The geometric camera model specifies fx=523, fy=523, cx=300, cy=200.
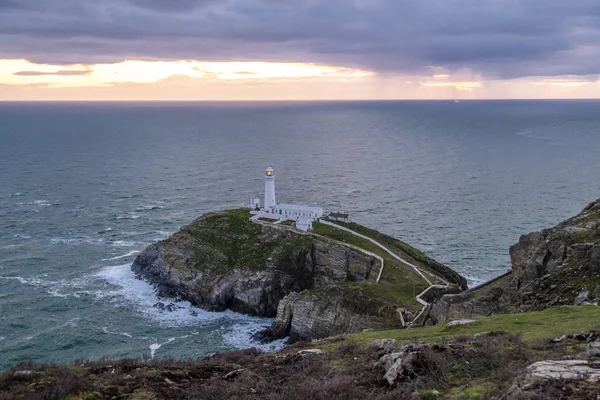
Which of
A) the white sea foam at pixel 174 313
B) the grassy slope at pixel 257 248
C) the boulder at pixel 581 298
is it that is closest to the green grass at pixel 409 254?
the grassy slope at pixel 257 248

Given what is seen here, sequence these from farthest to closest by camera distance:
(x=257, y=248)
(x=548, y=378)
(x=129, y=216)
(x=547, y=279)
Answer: (x=129, y=216) < (x=257, y=248) < (x=547, y=279) < (x=548, y=378)

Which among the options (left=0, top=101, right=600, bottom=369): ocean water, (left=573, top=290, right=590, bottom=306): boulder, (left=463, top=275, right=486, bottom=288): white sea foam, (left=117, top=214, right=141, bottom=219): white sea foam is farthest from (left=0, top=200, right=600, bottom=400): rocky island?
(left=117, top=214, right=141, bottom=219): white sea foam

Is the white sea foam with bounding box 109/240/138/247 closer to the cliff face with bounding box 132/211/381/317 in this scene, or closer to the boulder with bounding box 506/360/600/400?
the cliff face with bounding box 132/211/381/317

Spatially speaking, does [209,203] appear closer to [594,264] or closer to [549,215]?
[549,215]

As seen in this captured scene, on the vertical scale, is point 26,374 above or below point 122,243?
above

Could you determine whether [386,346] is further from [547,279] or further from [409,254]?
[409,254]

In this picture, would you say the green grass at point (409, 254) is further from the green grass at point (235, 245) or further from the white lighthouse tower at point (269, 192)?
the white lighthouse tower at point (269, 192)

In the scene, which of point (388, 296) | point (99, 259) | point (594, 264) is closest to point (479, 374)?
point (594, 264)

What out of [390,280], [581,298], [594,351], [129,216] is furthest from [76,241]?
[594,351]
